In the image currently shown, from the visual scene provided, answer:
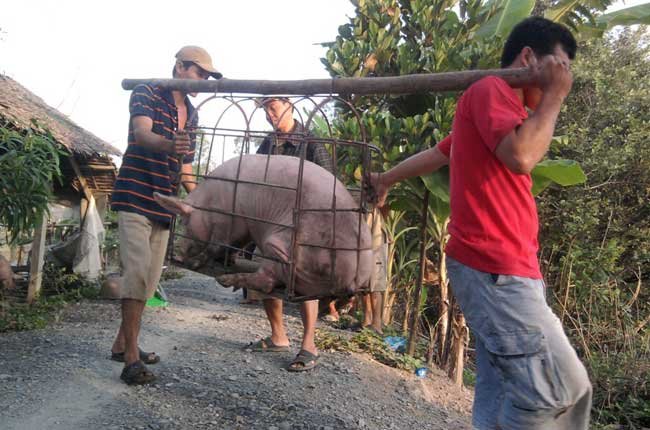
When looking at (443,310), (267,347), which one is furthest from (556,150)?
(267,347)

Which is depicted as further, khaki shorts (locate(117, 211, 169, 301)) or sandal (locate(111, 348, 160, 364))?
sandal (locate(111, 348, 160, 364))

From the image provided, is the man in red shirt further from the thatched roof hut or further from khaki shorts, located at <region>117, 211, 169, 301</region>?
the thatched roof hut

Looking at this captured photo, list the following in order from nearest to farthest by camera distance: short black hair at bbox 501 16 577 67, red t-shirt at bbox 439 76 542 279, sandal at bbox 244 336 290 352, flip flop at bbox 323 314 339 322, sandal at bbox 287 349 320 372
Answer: red t-shirt at bbox 439 76 542 279
short black hair at bbox 501 16 577 67
sandal at bbox 287 349 320 372
sandal at bbox 244 336 290 352
flip flop at bbox 323 314 339 322

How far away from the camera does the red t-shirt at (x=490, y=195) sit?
1811 millimetres

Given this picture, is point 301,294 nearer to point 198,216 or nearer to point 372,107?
point 198,216

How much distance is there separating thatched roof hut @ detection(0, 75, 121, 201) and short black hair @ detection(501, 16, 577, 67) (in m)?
6.11

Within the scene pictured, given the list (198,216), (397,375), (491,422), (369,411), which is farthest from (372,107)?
(491,422)

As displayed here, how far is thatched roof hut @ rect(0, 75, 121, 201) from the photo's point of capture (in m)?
7.14

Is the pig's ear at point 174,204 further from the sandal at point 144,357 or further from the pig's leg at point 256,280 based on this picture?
the sandal at point 144,357

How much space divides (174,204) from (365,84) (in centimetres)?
102

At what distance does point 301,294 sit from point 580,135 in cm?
672

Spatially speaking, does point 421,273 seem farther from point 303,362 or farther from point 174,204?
point 174,204

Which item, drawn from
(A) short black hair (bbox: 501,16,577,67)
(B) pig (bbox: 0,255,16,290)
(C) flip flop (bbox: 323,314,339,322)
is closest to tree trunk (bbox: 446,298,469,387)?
(C) flip flop (bbox: 323,314,339,322)

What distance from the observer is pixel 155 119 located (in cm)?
334
